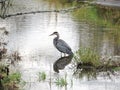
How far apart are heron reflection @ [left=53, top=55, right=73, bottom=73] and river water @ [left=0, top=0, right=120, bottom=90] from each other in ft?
0.46

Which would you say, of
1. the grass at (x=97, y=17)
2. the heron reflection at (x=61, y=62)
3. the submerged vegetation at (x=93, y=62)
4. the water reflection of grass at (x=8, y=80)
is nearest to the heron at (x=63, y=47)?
the heron reflection at (x=61, y=62)

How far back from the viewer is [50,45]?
689 inches

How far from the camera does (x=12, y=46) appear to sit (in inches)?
653

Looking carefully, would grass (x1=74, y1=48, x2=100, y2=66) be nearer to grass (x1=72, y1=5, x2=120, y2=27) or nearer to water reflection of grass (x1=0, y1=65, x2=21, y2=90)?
water reflection of grass (x1=0, y1=65, x2=21, y2=90)

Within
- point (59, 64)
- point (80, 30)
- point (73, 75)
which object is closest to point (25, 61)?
point (59, 64)

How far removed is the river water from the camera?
11.5 metres

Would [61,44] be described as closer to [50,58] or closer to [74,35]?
[50,58]

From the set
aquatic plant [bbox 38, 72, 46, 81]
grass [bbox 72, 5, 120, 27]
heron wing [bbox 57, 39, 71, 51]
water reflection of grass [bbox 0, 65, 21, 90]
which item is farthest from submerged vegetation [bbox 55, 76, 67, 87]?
grass [bbox 72, 5, 120, 27]

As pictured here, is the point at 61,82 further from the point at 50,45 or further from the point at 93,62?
the point at 50,45

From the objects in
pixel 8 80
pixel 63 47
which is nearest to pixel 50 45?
pixel 63 47

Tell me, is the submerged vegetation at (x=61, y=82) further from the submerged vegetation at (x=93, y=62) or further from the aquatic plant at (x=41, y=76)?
the submerged vegetation at (x=93, y=62)

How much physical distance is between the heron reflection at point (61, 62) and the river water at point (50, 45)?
139 mm

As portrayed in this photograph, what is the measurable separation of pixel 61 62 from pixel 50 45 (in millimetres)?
3103

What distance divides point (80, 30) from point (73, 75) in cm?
892
